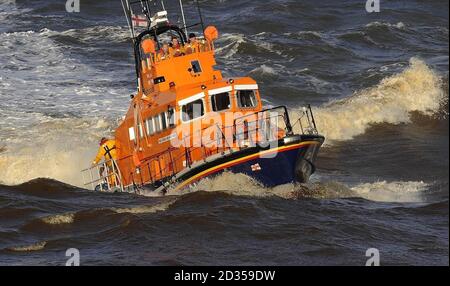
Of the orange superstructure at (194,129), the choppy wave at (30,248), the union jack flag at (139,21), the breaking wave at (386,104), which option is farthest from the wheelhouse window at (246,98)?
the breaking wave at (386,104)

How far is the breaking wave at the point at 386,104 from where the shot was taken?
2591cm

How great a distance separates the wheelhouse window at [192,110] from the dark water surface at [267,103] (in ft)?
5.18

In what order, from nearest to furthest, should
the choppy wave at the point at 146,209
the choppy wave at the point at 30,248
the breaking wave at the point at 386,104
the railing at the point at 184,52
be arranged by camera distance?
the choppy wave at the point at 30,248 < the choppy wave at the point at 146,209 < the railing at the point at 184,52 < the breaking wave at the point at 386,104

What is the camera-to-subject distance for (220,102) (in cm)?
1784

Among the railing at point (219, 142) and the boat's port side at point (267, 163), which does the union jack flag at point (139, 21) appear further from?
the boat's port side at point (267, 163)

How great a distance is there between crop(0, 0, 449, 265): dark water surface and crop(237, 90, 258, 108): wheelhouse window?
1885 millimetres

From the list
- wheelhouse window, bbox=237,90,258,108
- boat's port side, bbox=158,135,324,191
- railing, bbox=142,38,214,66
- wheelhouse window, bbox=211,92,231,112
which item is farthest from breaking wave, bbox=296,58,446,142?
boat's port side, bbox=158,135,324,191

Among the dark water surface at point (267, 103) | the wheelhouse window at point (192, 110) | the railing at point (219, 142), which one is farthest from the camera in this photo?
the wheelhouse window at point (192, 110)

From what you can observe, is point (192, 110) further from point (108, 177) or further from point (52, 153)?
point (52, 153)

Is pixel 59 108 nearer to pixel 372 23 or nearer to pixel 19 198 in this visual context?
pixel 19 198

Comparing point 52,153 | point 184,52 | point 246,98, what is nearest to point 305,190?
point 246,98

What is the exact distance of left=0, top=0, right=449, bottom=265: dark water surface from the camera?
14086mm
